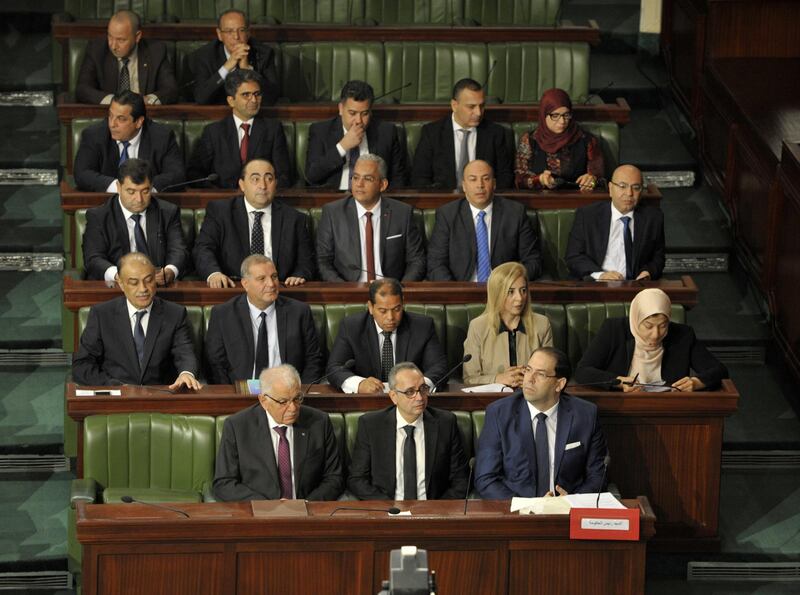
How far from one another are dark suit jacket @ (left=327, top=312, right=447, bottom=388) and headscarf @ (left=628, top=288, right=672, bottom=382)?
22.5 inches

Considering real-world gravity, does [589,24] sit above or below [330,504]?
above

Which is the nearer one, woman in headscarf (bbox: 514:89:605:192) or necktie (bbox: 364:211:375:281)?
necktie (bbox: 364:211:375:281)

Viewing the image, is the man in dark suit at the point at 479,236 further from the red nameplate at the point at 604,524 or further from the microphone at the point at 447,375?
the red nameplate at the point at 604,524

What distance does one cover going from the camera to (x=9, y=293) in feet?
19.8

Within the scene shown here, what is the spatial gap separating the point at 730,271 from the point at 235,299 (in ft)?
6.98

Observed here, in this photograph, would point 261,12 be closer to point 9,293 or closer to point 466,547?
point 9,293

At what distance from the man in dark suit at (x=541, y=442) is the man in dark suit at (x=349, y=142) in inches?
67.2

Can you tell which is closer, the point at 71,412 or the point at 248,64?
the point at 71,412

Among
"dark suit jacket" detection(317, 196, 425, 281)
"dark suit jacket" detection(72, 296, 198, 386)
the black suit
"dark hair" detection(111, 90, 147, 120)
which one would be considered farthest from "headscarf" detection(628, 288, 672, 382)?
"dark hair" detection(111, 90, 147, 120)

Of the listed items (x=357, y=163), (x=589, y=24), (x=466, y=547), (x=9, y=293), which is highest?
(x=589, y=24)

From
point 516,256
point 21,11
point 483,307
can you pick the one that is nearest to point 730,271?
point 516,256

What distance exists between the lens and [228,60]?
644cm

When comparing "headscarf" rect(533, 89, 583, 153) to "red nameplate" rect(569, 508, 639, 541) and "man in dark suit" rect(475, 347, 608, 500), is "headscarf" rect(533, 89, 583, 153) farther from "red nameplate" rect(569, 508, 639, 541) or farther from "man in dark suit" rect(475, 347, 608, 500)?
"red nameplate" rect(569, 508, 639, 541)

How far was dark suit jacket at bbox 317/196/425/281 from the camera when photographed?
5691mm
